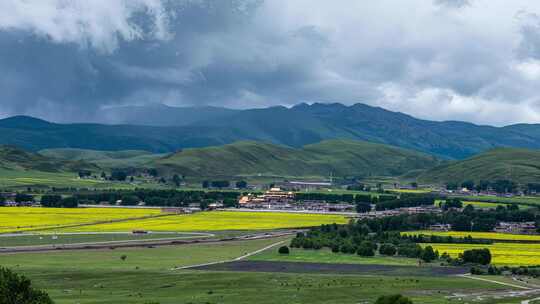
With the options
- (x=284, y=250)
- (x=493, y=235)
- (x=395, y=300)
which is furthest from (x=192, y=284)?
(x=493, y=235)

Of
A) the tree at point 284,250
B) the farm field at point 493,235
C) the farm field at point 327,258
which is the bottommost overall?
the farm field at point 327,258

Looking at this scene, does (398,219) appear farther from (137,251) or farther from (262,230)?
(137,251)

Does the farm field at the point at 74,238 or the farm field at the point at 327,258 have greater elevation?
the farm field at the point at 74,238

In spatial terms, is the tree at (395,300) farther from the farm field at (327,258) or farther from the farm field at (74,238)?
the farm field at (74,238)

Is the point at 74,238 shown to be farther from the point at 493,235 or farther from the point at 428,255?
the point at 493,235

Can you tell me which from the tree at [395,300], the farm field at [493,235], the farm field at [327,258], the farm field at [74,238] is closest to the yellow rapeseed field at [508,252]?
the farm field at [493,235]

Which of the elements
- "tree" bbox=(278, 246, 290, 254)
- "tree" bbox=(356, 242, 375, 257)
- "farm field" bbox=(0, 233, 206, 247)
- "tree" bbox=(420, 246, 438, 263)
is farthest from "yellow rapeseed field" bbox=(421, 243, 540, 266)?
"farm field" bbox=(0, 233, 206, 247)

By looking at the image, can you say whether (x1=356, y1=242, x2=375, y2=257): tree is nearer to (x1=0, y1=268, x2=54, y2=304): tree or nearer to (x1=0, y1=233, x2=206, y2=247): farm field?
(x1=0, y1=233, x2=206, y2=247): farm field
